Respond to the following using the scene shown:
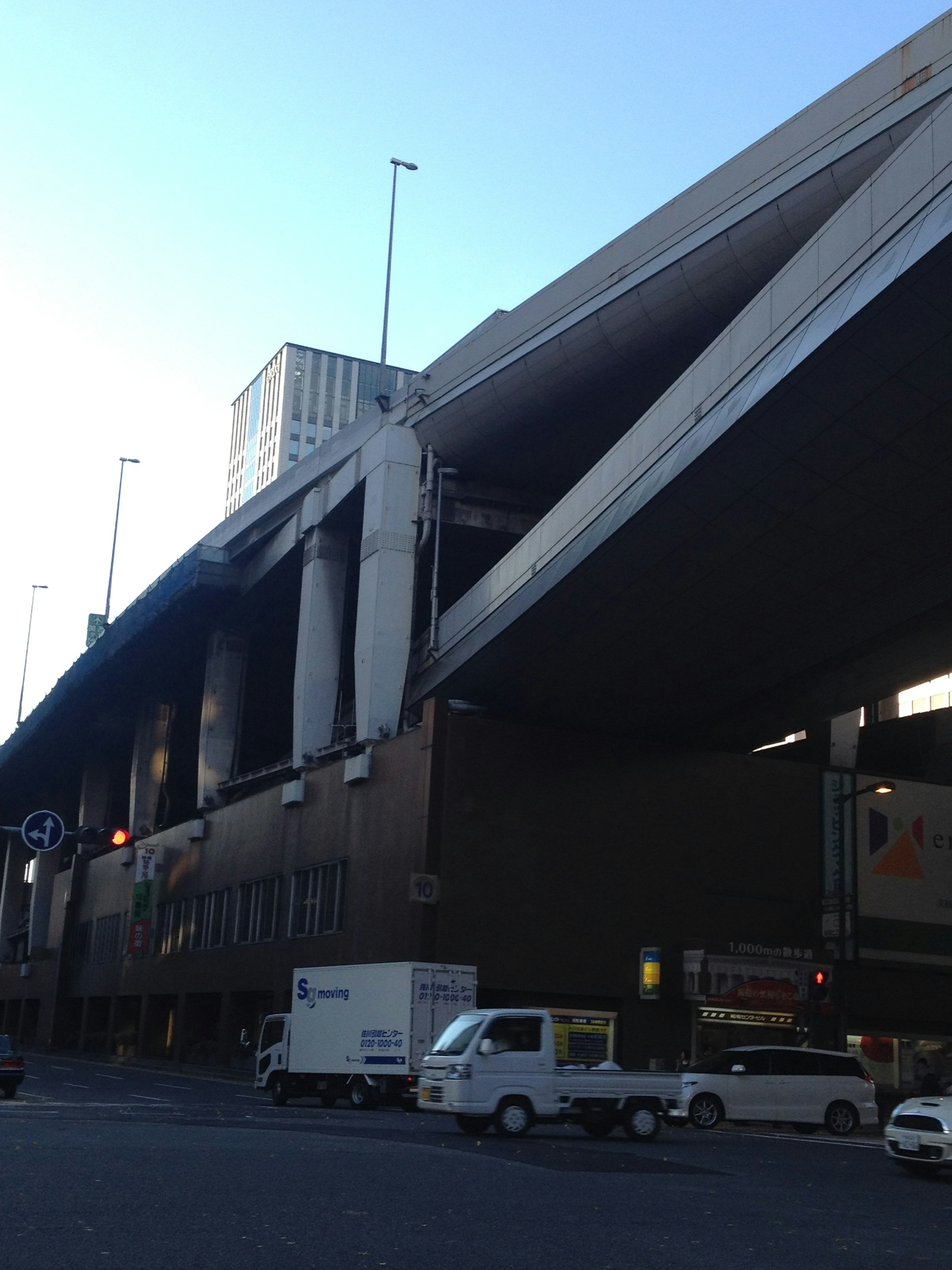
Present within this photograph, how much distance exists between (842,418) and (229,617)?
118 ft

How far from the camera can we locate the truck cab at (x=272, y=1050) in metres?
30.0

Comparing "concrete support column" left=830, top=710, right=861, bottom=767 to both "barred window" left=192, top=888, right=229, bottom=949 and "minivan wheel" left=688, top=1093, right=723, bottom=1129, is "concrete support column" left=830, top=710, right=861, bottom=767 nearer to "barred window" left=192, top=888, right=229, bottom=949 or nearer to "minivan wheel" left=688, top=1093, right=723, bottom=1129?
"minivan wheel" left=688, top=1093, right=723, bottom=1129

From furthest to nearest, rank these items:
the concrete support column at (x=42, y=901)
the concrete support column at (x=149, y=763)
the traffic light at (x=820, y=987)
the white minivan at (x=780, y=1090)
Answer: the concrete support column at (x=42, y=901) → the concrete support column at (x=149, y=763) → the traffic light at (x=820, y=987) → the white minivan at (x=780, y=1090)

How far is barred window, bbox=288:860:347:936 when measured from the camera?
4253cm

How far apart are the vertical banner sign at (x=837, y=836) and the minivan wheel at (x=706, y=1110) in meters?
15.8

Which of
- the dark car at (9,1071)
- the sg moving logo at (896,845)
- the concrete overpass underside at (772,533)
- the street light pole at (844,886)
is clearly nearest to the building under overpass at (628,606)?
the concrete overpass underside at (772,533)

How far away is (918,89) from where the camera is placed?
28859mm

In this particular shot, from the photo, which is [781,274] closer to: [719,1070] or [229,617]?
[719,1070]

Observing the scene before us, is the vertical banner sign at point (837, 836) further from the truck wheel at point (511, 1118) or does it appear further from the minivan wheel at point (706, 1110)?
the truck wheel at point (511, 1118)

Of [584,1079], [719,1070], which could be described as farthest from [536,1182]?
[719,1070]

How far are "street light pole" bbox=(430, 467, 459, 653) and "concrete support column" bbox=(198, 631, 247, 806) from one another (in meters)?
15.3

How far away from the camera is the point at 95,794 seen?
7831 centimetres

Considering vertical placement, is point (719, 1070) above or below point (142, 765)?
below

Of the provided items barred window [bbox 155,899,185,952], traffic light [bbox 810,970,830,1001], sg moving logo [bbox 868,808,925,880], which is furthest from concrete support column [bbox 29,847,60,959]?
traffic light [bbox 810,970,830,1001]
